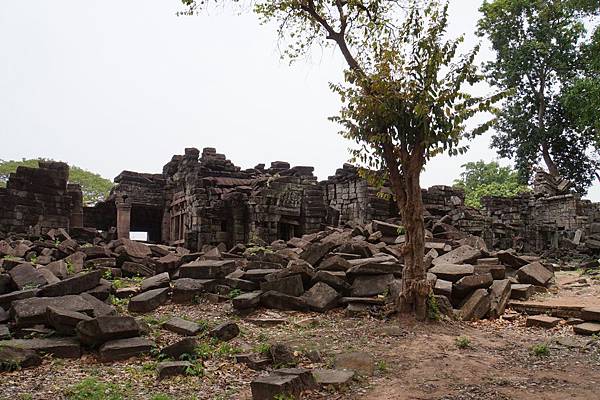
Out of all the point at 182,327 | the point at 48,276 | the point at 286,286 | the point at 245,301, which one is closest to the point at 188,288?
the point at 245,301

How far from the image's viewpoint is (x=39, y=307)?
21.8 feet

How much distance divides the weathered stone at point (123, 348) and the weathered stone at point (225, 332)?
2.95ft

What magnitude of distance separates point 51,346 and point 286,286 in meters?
4.07

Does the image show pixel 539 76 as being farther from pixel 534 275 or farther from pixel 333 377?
pixel 333 377

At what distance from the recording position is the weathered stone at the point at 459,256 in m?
10.7

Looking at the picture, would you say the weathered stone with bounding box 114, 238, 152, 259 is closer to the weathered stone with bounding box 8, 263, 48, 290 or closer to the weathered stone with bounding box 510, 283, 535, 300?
the weathered stone with bounding box 8, 263, 48, 290

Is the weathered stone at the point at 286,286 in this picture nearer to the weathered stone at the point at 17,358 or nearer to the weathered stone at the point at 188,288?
the weathered stone at the point at 188,288

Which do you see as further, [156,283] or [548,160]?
[548,160]

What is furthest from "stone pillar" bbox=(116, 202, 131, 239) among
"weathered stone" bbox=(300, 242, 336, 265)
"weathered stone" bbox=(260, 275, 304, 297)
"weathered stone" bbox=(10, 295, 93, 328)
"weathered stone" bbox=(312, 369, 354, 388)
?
"weathered stone" bbox=(312, 369, 354, 388)

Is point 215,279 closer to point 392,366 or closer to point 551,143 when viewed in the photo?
point 392,366

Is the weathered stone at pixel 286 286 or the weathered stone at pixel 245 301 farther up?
the weathered stone at pixel 286 286

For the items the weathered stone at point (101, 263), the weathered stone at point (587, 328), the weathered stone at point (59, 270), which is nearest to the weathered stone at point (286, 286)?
the weathered stone at point (59, 270)

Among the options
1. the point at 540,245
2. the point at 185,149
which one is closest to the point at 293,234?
the point at 185,149

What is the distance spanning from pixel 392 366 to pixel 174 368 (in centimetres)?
254
